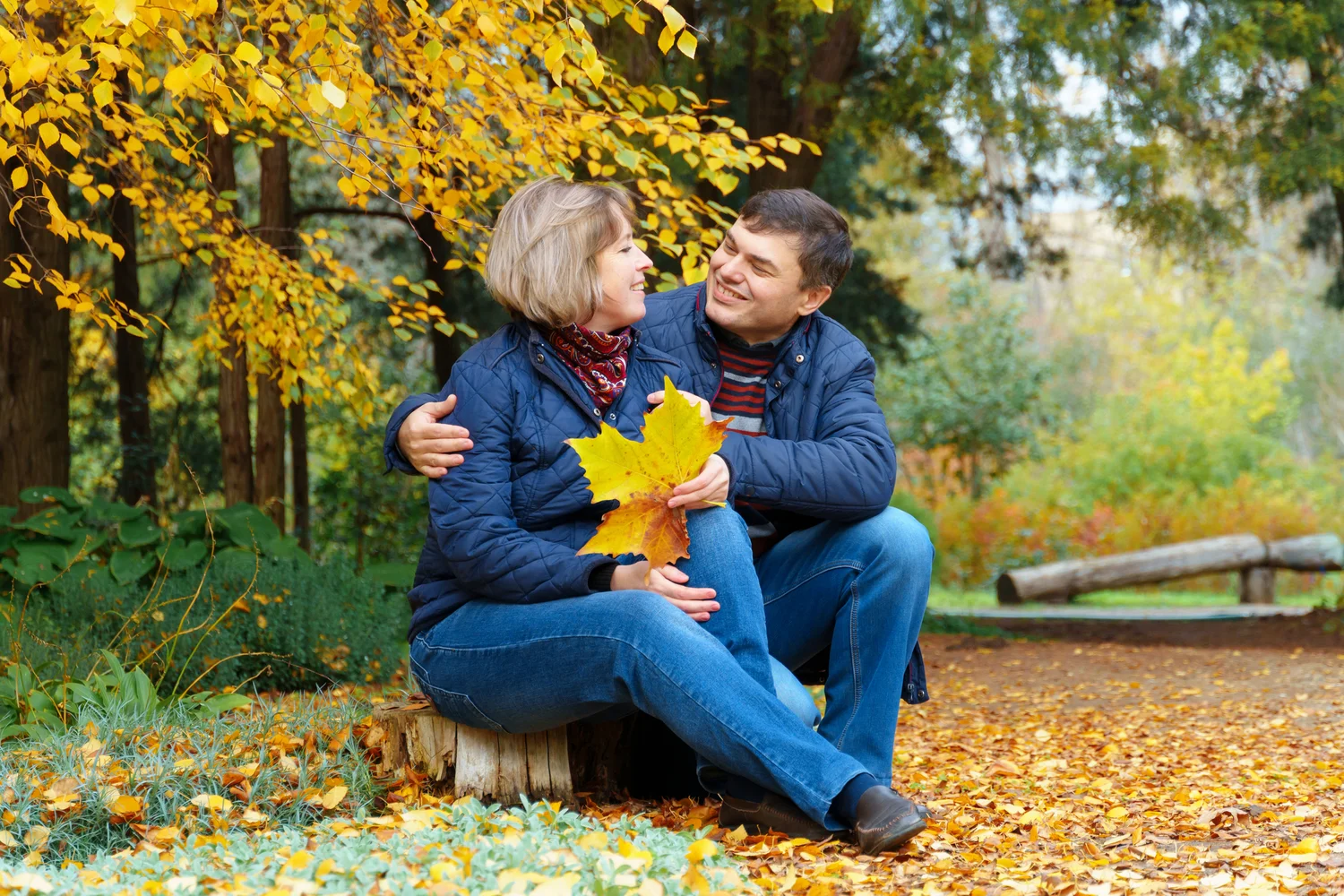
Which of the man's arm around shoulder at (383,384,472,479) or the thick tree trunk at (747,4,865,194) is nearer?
the man's arm around shoulder at (383,384,472,479)

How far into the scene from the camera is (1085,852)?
2.22 metres

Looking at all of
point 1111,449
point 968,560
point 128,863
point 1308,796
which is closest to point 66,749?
point 128,863

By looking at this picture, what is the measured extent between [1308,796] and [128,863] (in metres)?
2.37

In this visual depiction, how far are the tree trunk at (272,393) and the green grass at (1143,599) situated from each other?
6.60m

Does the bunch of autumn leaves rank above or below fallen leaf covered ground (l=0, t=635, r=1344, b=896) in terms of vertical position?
above

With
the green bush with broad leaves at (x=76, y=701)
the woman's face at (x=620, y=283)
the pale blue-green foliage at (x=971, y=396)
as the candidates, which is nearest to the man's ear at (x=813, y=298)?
the woman's face at (x=620, y=283)

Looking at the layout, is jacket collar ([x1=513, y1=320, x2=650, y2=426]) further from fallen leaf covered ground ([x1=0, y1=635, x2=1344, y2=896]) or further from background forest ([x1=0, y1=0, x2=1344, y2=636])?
fallen leaf covered ground ([x1=0, y1=635, x2=1344, y2=896])

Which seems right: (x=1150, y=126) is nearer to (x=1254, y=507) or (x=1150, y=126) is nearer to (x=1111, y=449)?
(x=1254, y=507)

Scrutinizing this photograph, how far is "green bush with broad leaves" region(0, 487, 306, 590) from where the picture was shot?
4.36 meters

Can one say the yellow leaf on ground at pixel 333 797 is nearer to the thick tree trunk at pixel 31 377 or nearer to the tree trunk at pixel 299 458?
the thick tree trunk at pixel 31 377

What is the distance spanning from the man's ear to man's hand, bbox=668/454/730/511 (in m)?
0.53

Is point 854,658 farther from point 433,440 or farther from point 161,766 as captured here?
point 161,766

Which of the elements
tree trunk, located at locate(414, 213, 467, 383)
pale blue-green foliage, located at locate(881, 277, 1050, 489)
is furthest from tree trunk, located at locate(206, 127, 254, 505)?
pale blue-green foliage, located at locate(881, 277, 1050, 489)

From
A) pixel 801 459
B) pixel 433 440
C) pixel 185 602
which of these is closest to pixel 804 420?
pixel 801 459
